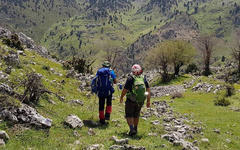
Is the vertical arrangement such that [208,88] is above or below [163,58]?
below

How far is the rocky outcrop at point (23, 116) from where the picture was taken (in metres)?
7.92

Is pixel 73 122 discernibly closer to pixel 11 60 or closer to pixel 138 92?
pixel 138 92

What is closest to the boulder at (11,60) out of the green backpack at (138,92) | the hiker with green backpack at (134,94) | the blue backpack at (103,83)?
the blue backpack at (103,83)

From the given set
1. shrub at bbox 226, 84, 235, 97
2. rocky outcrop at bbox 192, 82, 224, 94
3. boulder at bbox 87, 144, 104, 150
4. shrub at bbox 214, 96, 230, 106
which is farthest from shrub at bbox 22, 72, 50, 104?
rocky outcrop at bbox 192, 82, 224, 94

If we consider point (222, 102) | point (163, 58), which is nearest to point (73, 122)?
point (222, 102)

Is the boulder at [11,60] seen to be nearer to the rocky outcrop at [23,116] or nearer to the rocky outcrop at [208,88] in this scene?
the rocky outcrop at [23,116]

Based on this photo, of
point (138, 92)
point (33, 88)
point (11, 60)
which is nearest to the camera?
point (138, 92)

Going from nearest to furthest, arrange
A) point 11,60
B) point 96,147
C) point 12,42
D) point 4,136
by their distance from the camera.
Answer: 1. point 4,136
2. point 96,147
3. point 11,60
4. point 12,42

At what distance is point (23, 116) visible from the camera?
822 centimetres

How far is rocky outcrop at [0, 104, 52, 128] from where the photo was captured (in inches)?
312

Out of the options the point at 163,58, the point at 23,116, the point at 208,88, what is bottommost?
the point at 208,88

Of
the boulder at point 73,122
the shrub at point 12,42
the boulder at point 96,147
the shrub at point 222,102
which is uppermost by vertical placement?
the shrub at point 12,42

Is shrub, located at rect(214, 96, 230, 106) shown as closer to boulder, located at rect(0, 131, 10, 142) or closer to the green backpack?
the green backpack

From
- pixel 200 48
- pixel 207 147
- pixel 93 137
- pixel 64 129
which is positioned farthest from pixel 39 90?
pixel 200 48
